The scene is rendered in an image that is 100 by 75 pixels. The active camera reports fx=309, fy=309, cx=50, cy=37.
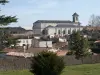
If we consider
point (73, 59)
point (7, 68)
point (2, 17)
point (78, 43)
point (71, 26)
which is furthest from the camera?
point (71, 26)

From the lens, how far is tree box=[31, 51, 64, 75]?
54.2 ft

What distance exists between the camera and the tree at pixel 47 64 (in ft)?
54.2

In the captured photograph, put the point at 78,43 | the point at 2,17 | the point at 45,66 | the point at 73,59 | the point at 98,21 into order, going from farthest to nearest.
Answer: the point at 98,21 → the point at 78,43 → the point at 73,59 → the point at 2,17 → the point at 45,66

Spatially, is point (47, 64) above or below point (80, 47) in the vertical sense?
below

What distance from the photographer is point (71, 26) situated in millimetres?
190875

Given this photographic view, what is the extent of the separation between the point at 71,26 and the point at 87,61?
148 m

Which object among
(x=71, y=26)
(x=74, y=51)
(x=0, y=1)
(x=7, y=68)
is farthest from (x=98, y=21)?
(x=0, y=1)

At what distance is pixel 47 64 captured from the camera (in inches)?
653

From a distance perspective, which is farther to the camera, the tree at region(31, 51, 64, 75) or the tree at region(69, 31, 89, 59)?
the tree at region(69, 31, 89, 59)

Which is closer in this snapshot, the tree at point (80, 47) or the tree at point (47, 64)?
the tree at point (47, 64)

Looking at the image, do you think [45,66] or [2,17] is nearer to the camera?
[45,66]

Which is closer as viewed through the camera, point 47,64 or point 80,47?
point 47,64

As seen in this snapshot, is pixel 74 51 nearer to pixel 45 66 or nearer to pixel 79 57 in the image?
pixel 79 57

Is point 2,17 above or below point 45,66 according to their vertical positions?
above
